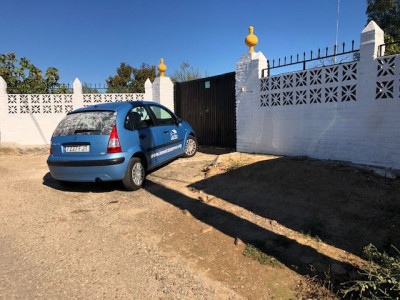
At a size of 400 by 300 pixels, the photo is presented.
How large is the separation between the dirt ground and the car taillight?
834mm

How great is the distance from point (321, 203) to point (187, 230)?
6.48ft

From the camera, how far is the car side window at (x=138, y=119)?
561 centimetres

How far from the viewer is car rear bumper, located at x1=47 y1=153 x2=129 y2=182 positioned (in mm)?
5137

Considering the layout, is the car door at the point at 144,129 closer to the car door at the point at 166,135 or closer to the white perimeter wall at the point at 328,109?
the car door at the point at 166,135

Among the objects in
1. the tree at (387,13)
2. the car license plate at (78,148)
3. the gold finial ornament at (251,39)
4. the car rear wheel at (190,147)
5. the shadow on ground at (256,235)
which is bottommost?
the shadow on ground at (256,235)

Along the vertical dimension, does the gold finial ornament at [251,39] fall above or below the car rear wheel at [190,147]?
above

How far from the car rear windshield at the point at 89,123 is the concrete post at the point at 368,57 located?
440 cm

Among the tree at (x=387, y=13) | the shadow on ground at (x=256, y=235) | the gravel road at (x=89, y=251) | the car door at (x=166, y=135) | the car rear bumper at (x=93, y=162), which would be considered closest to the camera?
the gravel road at (x=89, y=251)

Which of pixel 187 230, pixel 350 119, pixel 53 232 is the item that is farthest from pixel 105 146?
pixel 350 119

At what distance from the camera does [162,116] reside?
691cm

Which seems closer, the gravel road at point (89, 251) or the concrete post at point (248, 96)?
the gravel road at point (89, 251)

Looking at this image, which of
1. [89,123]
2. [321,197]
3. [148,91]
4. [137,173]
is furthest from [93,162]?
[148,91]

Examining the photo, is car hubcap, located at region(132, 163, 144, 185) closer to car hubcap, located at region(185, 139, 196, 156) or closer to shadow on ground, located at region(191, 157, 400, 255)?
shadow on ground, located at region(191, 157, 400, 255)

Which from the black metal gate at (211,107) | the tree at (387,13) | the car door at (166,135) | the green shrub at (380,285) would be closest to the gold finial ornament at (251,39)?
the black metal gate at (211,107)
